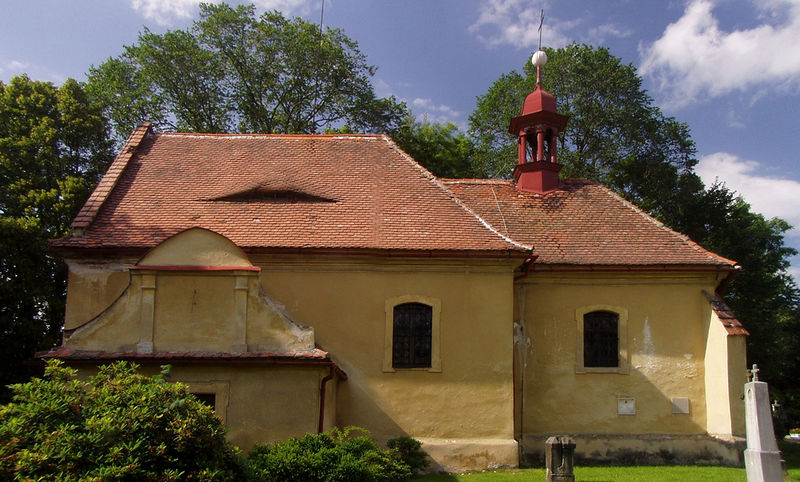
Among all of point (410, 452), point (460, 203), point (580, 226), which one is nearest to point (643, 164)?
point (580, 226)

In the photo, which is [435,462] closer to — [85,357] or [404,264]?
[404,264]

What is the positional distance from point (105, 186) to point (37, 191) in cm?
910

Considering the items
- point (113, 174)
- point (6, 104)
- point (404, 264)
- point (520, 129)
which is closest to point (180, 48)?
point (6, 104)

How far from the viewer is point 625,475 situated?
488 inches

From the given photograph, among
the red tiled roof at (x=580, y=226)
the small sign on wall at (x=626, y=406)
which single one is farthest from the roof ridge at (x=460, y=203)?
the small sign on wall at (x=626, y=406)

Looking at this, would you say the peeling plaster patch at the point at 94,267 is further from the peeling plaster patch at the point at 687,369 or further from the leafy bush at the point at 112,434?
the peeling plaster patch at the point at 687,369

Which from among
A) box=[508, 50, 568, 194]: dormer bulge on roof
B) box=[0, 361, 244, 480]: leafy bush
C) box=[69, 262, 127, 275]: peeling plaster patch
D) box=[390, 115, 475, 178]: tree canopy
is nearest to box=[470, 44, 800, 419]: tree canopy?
box=[390, 115, 475, 178]: tree canopy

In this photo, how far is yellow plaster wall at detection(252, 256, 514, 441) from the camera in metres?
13.4

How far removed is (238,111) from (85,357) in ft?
73.3

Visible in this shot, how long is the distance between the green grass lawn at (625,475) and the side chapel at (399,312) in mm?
650

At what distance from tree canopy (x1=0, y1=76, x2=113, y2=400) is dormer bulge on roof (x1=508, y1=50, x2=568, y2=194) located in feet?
48.9

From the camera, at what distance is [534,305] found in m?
15.4

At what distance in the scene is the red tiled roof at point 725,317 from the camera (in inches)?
559

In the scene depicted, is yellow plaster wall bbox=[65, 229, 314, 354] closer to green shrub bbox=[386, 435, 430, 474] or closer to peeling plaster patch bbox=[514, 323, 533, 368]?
green shrub bbox=[386, 435, 430, 474]
